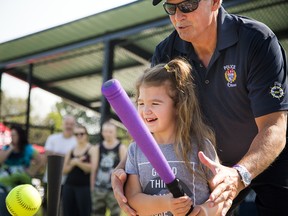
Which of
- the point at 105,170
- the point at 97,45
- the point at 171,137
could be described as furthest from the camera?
the point at 97,45

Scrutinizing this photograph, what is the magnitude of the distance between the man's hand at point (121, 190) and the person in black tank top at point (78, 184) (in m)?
4.83

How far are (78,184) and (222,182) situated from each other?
5484mm

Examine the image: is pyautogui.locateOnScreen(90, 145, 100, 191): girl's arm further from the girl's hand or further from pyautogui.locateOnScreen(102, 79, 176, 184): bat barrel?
pyautogui.locateOnScreen(102, 79, 176, 184): bat barrel

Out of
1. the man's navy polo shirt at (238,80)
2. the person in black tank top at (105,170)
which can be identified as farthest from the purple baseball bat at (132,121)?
the person in black tank top at (105,170)

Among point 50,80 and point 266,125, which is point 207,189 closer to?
point 266,125

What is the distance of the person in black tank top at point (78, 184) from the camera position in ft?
23.8

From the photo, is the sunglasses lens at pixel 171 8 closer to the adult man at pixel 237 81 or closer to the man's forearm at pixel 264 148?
the adult man at pixel 237 81

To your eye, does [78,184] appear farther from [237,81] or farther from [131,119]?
[131,119]

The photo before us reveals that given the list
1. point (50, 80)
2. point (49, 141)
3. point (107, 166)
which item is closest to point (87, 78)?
point (50, 80)

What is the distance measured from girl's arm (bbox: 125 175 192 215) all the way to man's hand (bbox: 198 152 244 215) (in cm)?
13

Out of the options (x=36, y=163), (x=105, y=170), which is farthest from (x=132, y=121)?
(x=36, y=163)

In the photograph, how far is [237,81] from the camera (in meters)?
2.71

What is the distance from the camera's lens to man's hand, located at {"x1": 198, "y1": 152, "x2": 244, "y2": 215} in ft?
6.61

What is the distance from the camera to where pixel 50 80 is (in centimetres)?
1302
